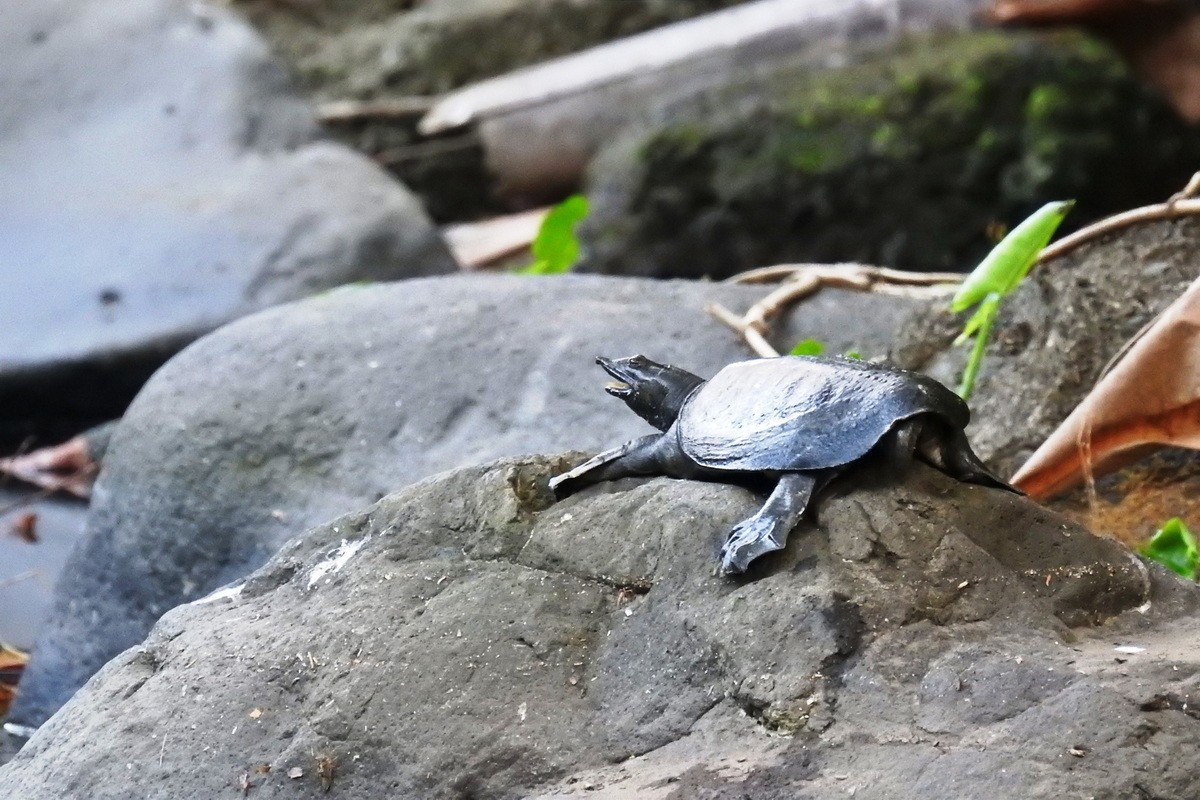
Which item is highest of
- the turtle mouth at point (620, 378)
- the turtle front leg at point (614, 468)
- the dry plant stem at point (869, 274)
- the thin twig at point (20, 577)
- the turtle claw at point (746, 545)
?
the turtle mouth at point (620, 378)

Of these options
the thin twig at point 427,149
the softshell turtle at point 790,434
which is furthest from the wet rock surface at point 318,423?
the thin twig at point 427,149

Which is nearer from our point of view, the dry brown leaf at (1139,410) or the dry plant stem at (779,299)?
the dry brown leaf at (1139,410)

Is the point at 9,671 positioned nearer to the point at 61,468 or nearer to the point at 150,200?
the point at 61,468

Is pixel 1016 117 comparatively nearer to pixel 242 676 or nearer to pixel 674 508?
pixel 674 508

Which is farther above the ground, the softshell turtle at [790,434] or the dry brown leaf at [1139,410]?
the softshell turtle at [790,434]

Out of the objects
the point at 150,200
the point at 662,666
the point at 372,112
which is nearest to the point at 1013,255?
the point at 662,666

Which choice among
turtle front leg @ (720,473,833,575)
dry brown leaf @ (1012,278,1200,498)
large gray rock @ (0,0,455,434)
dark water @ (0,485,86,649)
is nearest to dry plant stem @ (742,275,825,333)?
dry brown leaf @ (1012,278,1200,498)

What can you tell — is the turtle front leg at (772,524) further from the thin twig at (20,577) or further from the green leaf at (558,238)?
the thin twig at (20,577)
